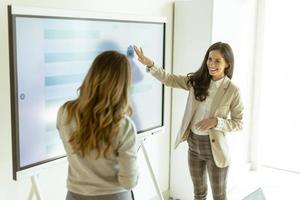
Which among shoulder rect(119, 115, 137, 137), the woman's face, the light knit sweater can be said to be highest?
the woman's face

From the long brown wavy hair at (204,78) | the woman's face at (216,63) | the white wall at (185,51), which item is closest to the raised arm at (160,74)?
the long brown wavy hair at (204,78)

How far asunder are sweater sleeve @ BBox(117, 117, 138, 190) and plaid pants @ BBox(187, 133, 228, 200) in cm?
106

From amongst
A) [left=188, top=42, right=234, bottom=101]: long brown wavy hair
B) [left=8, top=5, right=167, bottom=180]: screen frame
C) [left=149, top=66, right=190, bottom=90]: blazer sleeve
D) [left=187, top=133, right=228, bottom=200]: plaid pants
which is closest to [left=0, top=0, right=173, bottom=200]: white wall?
[left=8, top=5, right=167, bottom=180]: screen frame

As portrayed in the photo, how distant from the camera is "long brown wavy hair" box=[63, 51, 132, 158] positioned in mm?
1588

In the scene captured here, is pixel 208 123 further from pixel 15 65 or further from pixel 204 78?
pixel 15 65

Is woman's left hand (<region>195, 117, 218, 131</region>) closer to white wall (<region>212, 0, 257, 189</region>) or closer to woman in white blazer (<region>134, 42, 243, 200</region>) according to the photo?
woman in white blazer (<region>134, 42, 243, 200</region>)

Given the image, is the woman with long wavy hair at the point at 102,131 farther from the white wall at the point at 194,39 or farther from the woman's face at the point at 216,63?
the white wall at the point at 194,39

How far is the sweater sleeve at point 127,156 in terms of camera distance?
1.62 metres

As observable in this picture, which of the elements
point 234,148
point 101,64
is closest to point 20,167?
point 101,64

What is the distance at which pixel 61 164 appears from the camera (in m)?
2.58

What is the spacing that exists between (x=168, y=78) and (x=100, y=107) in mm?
1283

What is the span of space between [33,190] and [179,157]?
187cm

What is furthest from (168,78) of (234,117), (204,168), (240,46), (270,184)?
(270,184)

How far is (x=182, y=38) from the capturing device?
362 cm
